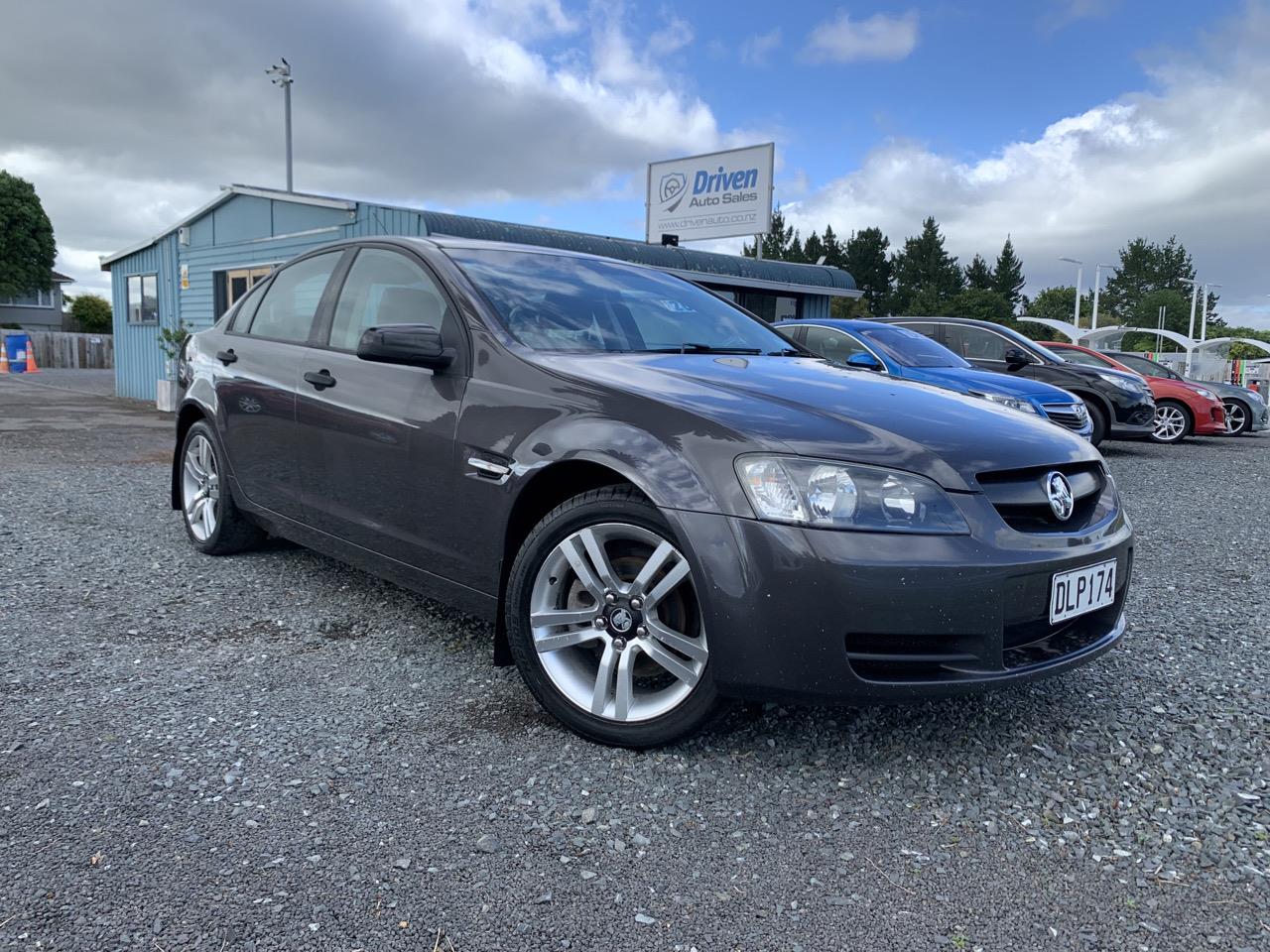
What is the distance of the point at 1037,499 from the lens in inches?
99.5

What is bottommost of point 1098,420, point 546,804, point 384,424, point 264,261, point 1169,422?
point 546,804

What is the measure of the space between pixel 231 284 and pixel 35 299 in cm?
4990

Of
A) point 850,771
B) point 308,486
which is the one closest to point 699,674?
point 850,771

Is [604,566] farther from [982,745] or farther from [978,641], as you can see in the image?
[982,745]

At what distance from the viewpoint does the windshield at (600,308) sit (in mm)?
3211

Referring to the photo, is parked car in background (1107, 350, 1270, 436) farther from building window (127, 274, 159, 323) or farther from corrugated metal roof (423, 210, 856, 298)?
building window (127, 274, 159, 323)

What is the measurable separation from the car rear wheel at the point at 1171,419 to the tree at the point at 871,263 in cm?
7250

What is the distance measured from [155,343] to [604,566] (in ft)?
54.5

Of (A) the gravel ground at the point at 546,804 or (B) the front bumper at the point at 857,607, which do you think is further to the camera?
(B) the front bumper at the point at 857,607

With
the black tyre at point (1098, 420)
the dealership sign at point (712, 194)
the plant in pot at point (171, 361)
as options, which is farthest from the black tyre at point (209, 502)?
the dealership sign at point (712, 194)

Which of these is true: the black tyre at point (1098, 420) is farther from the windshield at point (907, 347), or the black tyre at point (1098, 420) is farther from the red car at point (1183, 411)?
the windshield at point (907, 347)

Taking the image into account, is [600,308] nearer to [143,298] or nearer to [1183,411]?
[1183,411]

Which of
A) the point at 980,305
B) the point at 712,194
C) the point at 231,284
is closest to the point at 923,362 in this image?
the point at 231,284

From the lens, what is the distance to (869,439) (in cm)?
241
